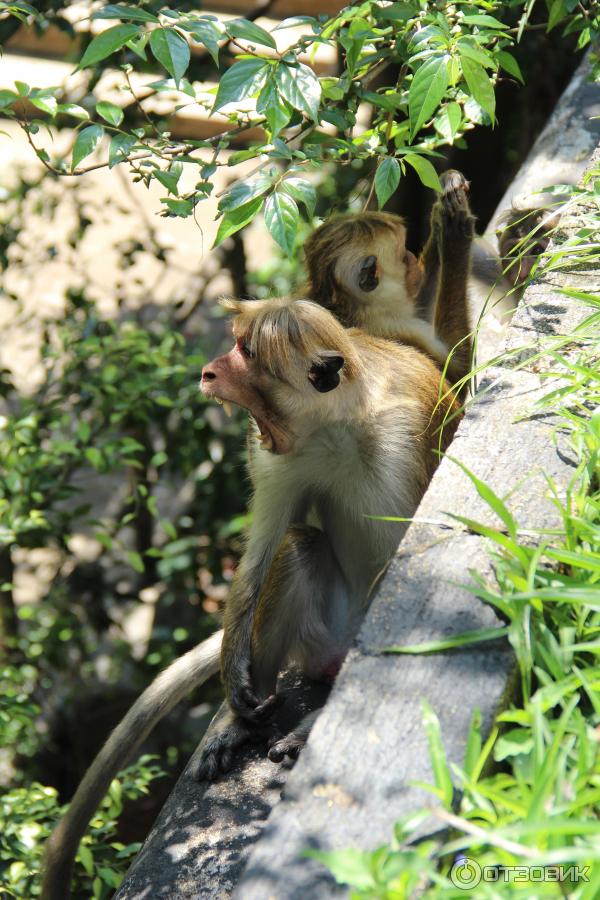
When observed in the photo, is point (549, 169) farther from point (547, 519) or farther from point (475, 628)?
point (475, 628)

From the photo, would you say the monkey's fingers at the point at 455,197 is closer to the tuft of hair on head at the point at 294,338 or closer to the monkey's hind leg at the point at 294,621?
the tuft of hair on head at the point at 294,338

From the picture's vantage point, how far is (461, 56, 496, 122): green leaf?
2.77 meters

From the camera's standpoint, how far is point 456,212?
3.74 m

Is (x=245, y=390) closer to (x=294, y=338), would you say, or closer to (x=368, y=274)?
(x=294, y=338)

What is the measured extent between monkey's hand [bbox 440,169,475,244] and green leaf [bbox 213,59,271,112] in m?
1.21

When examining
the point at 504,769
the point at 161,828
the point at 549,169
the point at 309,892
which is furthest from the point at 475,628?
the point at 549,169

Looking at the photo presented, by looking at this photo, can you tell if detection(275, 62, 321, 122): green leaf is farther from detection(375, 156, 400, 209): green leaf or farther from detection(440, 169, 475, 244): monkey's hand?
detection(440, 169, 475, 244): monkey's hand

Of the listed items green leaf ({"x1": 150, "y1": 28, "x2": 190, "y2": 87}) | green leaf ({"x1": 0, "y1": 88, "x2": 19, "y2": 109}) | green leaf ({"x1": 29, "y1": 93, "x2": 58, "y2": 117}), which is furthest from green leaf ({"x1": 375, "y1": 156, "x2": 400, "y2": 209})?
green leaf ({"x1": 0, "y1": 88, "x2": 19, "y2": 109})

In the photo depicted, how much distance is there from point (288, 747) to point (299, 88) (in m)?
1.75

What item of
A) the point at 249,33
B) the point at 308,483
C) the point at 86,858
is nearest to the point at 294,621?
the point at 308,483

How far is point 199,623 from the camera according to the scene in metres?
6.06

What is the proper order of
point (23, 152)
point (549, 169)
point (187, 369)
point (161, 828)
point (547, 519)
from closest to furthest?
point (547, 519) < point (161, 828) < point (549, 169) < point (187, 369) < point (23, 152)

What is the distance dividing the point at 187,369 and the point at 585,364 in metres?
2.48

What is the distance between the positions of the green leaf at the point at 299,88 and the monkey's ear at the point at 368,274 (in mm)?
1046
